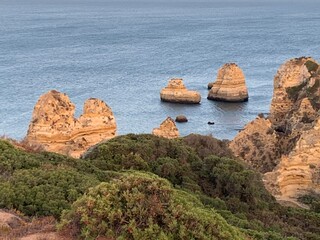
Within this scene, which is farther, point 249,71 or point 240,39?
point 240,39

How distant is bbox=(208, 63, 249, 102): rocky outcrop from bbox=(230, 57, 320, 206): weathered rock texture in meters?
32.2

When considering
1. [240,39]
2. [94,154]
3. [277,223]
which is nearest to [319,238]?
[277,223]

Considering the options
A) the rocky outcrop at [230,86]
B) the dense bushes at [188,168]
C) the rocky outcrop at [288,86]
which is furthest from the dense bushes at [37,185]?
the rocky outcrop at [230,86]

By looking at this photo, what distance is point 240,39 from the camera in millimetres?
134500

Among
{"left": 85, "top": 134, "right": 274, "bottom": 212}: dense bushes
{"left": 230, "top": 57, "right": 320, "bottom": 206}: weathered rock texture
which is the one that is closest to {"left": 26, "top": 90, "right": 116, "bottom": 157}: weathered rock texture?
{"left": 230, "top": 57, "right": 320, "bottom": 206}: weathered rock texture

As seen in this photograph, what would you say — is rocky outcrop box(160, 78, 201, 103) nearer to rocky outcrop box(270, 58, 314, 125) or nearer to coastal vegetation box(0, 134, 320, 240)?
rocky outcrop box(270, 58, 314, 125)

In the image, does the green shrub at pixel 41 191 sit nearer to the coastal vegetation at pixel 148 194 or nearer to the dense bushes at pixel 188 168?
the coastal vegetation at pixel 148 194

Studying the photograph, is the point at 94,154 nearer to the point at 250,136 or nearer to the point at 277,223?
the point at 277,223

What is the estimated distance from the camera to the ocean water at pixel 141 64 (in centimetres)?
6906

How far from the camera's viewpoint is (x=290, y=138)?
34.1 metres

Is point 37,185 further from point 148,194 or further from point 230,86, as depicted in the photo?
point 230,86

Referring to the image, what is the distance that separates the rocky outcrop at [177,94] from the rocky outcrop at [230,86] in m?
3.21

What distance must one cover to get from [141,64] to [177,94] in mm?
24155

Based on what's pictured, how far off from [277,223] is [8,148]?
901cm
